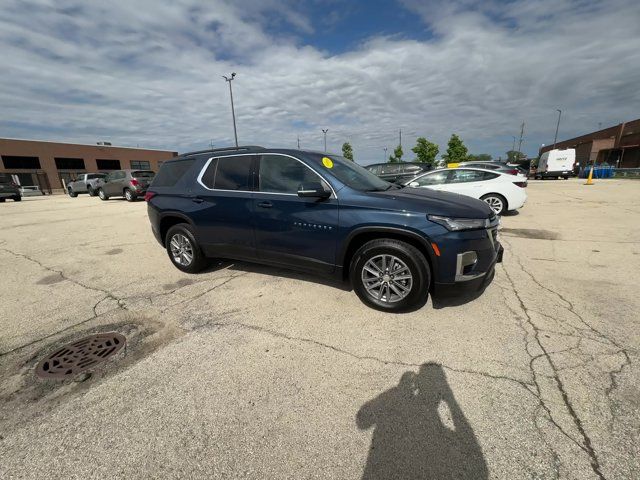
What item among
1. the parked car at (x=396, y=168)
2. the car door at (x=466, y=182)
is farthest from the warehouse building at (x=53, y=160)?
the car door at (x=466, y=182)

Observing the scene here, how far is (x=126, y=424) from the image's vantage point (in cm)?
202

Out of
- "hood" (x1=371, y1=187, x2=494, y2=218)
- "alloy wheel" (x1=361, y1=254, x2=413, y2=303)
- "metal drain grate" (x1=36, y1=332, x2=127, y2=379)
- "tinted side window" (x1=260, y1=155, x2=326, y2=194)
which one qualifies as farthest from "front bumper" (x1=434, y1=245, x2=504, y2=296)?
"metal drain grate" (x1=36, y1=332, x2=127, y2=379)

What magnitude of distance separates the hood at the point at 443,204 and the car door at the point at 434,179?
5.15 m

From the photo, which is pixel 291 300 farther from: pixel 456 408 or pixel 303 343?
pixel 456 408

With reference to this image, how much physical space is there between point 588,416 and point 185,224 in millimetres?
4828

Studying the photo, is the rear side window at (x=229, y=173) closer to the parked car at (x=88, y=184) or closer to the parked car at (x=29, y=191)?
the parked car at (x=88, y=184)

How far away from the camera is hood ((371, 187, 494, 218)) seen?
3047 mm

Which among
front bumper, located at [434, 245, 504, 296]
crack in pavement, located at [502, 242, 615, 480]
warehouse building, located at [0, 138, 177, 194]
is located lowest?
crack in pavement, located at [502, 242, 615, 480]

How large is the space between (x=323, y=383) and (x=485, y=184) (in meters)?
7.88

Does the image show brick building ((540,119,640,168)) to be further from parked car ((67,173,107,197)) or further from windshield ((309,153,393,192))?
parked car ((67,173,107,197))

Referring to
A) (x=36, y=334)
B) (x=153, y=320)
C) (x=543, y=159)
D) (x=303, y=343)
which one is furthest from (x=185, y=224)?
(x=543, y=159)

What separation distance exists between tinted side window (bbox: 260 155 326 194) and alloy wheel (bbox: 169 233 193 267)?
1710 millimetres

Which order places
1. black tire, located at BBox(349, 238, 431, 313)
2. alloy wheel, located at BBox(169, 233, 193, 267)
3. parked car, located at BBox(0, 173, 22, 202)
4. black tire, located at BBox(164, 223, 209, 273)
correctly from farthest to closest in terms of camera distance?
parked car, located at BBox(0, 173, 22, 202), alloy wheel, located at BBox(169, 233, 193, 267), black tire, located at BBox(164, 223, 209, 273), black tire, located at BBox(349, 238, 431, 313)

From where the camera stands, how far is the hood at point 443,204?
3047 mm
